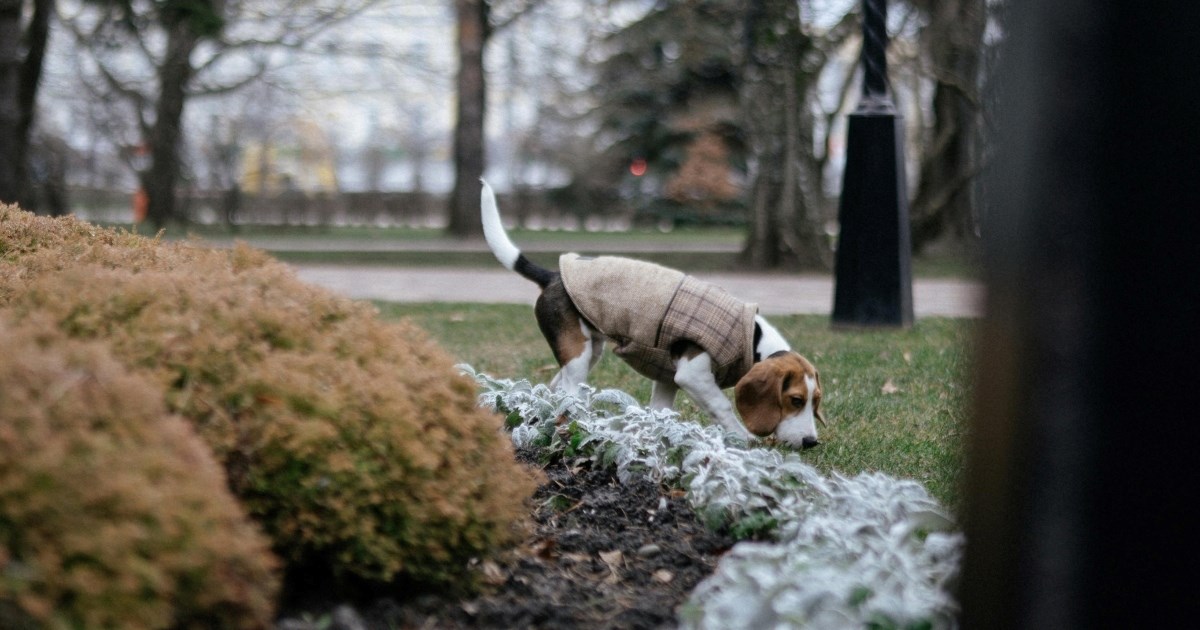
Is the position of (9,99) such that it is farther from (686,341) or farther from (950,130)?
(950,130)

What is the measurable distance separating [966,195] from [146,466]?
19475 millimetres

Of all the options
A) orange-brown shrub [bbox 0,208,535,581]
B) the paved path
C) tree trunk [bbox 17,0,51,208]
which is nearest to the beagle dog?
orange-brown shrub [bbox 0,208,535,581]

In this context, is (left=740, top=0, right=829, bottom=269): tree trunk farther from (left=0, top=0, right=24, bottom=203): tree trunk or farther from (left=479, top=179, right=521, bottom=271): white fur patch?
(left=479, top=179, right=521, bottom=271): white fur patch

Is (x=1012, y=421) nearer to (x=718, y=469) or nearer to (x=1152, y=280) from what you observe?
(x=1152, y=280)

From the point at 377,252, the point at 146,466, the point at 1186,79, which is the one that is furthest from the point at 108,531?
the point at 377,252

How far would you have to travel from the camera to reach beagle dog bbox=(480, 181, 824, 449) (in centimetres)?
479

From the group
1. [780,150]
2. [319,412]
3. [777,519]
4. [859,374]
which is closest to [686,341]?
[777,519]

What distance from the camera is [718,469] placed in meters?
3.70

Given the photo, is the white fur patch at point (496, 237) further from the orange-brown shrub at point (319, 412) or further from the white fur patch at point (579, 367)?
the orange-brown shrub at point (319, 412)

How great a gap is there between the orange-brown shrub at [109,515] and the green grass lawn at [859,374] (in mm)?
1308

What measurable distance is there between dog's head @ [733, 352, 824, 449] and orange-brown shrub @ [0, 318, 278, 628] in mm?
2705

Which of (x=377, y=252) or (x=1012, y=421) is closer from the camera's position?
(x=1012, y=421)

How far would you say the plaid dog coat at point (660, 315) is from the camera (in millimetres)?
5109

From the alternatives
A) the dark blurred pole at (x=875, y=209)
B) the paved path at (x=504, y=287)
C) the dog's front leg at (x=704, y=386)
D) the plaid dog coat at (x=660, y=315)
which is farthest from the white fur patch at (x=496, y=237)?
the paved path at (x=504, y=287)
